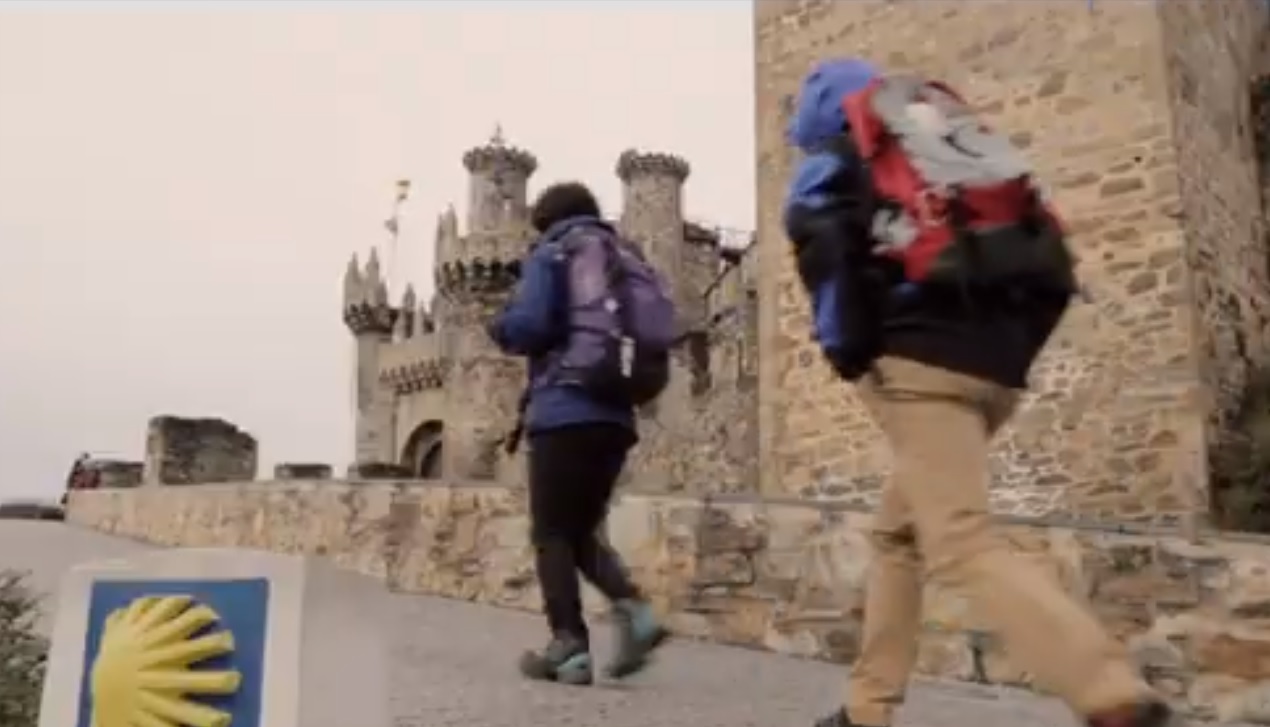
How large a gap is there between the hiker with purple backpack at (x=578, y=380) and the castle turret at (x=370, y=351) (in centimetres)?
3533

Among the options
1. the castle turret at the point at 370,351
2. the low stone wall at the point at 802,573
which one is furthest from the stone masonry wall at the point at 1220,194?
the castle turret at the point at 370,351

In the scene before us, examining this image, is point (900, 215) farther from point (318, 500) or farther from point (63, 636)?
point (318, 500)

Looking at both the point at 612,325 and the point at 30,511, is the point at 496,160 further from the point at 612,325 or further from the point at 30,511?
the point at 612,325

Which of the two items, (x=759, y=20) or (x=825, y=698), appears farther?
(x=759, y=20)

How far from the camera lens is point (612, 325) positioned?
503cm

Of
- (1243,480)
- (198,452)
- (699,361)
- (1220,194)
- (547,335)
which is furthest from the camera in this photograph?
(699,361)

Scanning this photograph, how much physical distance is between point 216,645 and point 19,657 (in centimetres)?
297

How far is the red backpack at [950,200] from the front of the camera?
3.28 meters

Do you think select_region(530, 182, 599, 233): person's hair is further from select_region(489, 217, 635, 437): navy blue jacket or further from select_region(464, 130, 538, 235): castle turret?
select_region(464, 130, 538, 235): castle turret

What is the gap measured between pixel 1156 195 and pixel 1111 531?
18.5ft

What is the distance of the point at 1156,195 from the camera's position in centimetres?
1162

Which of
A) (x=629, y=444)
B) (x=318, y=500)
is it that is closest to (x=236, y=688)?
(x=629, y=444)

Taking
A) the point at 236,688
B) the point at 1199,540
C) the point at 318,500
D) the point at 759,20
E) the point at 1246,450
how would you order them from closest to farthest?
the point at 236,688
the point at 1199,540
the point at 318,500
the point at 1246,450
the point at 759,20

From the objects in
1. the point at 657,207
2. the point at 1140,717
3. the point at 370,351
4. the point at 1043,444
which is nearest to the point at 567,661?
the point at 1140,717
